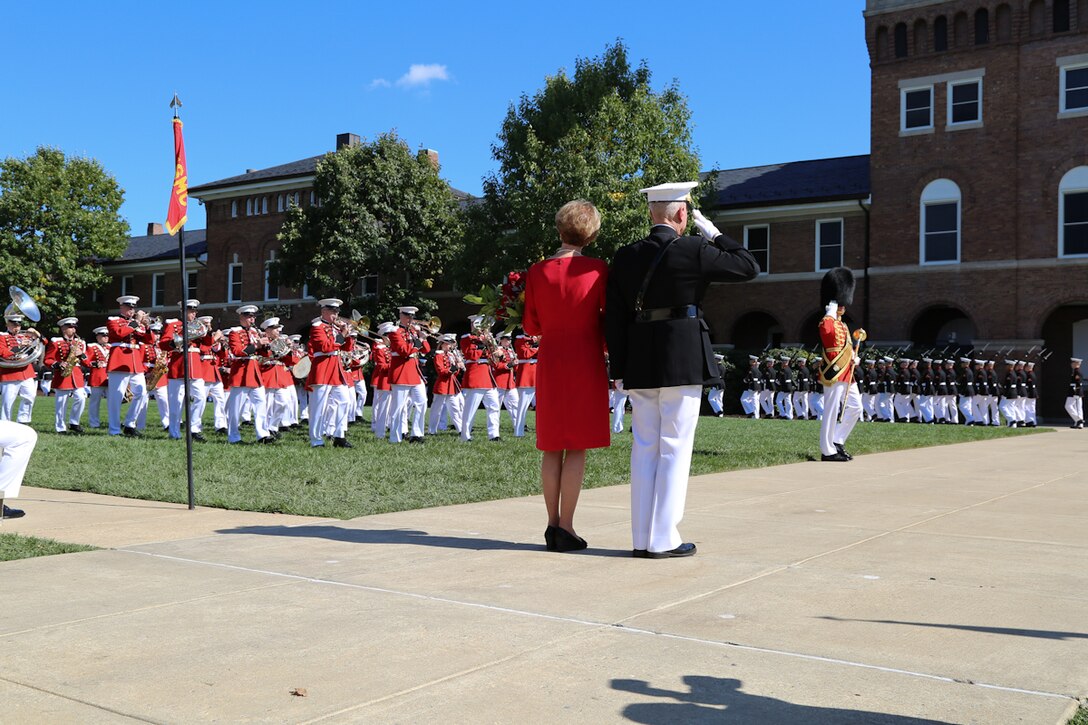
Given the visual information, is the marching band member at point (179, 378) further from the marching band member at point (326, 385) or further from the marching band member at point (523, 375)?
the marching band member at point (523, 375)

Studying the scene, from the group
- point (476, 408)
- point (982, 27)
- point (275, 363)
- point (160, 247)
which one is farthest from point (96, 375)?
point (160, 247)

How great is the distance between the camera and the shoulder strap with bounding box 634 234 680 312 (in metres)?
5.97

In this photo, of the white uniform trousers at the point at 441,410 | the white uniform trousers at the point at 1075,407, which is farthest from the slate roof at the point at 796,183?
the white uniform trousers at the point at 441,410

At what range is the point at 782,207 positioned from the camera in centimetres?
3916

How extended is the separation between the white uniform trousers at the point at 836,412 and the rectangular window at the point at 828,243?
2544 cm

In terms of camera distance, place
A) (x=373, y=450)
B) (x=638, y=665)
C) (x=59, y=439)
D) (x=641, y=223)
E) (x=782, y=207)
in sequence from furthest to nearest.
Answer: (x=782, y=207) → (x=641, y=223) → (x=59, y=439) → (x=373, y=450) → (x=638, y=665)

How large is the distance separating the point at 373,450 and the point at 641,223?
837 inches

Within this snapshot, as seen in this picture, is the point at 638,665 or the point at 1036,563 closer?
the point at 638,665

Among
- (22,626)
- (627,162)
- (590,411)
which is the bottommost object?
Result: (22,626)

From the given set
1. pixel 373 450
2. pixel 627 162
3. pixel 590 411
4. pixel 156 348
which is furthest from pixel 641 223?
pixel 590 411

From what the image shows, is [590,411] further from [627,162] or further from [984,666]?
[627,162]

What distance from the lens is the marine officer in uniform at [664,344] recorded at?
19.6ft

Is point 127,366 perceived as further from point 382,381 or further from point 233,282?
point 233,282

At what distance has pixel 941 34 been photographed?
3584cm
